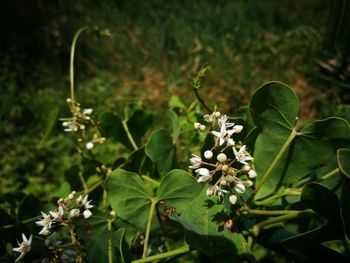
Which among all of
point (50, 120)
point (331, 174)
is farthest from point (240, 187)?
point (50, 120)

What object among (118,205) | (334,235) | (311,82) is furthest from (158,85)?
(334,235)

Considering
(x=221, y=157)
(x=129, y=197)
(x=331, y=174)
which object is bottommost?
(x=129, y=197)

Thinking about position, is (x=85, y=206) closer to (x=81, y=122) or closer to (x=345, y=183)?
(x=81, y=122)

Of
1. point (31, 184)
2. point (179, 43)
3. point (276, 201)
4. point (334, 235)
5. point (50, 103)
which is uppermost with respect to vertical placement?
point (334, 235)

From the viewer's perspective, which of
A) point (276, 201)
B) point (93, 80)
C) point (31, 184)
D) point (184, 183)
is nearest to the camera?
point (184, 183)

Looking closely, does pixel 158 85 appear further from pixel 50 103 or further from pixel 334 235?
pixel 334 235

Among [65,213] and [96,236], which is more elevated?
[65,213]

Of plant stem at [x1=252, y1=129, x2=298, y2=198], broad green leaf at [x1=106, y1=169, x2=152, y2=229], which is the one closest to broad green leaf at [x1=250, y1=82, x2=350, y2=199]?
plant stem at [x1=252, y1=129, x2=298, y2=198]
